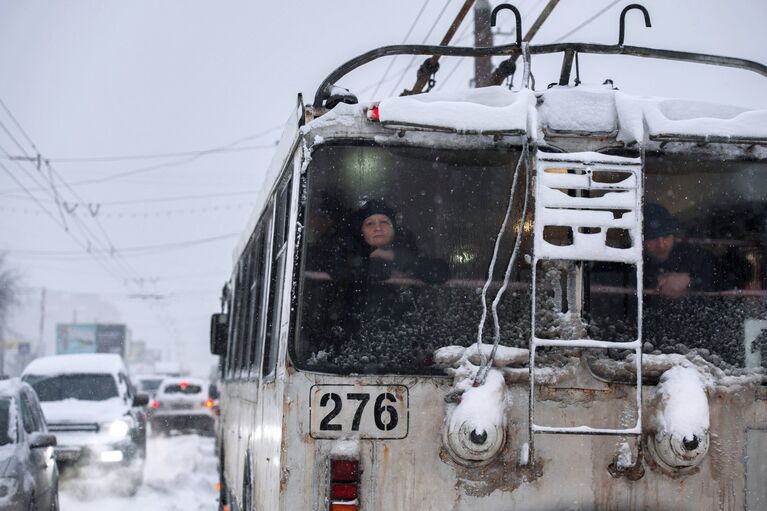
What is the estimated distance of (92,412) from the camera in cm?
1523

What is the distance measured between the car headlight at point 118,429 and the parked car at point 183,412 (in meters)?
12.2

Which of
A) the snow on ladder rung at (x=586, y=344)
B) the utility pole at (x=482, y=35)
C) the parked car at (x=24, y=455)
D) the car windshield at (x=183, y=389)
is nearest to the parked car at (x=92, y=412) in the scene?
the parked car at (x=24, y=455)

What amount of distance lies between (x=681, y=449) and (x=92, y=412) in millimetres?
12303

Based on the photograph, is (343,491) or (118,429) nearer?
(343,491)

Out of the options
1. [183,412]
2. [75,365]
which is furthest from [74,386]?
[183,412]

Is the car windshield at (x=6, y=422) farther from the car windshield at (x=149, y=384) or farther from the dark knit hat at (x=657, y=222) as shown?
the car windshield at (x=149, y=384)

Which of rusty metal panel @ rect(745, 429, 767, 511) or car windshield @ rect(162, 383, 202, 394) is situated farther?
A: car windshield @ rect(162, 383, 202, 394)

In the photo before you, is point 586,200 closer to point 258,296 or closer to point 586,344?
point 586,344

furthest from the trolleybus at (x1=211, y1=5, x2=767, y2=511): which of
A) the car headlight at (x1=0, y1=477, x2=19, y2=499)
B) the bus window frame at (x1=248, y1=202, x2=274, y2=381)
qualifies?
the car headlight at (x1=0, y1=477, x2=19, y2=499)

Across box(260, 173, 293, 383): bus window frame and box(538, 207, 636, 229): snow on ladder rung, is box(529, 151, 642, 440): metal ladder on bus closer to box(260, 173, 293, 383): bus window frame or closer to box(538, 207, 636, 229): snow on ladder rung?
box(538, 207, 636, 229): snow on ladder rung

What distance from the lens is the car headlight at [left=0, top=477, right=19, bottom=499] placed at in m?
8.77

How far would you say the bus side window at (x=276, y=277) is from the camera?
5.10 m

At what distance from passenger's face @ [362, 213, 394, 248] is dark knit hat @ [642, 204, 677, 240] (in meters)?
1.18

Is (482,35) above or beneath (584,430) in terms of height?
above
